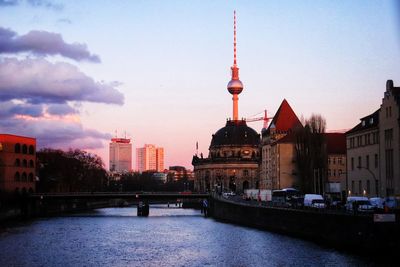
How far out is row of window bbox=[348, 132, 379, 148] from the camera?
8794 cm

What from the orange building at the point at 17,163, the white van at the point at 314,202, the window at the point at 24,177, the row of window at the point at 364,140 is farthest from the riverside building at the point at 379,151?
the window at the point at 24,177

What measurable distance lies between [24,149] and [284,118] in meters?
62.1

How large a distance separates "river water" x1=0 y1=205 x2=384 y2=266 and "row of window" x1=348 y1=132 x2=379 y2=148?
17281 mm

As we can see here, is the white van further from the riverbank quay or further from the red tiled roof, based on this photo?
the red tiled roof

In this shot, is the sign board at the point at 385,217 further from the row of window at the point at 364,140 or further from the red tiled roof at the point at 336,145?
the red tiled roof at the point at 336,145

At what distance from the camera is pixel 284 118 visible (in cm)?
17438

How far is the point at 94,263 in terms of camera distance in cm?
5903

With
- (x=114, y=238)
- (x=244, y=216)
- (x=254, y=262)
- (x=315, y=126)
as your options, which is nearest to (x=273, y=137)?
(x=315, y=126)

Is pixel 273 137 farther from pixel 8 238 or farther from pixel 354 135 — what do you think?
pixel 8 238

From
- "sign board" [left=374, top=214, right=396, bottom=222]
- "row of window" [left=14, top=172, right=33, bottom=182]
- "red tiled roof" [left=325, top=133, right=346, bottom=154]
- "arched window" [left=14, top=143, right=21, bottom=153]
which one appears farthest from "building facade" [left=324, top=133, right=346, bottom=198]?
"sign board" [left=374, top=214, right=396, bottom=222]

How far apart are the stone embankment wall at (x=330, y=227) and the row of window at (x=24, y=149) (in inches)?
2292

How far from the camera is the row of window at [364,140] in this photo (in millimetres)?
87938

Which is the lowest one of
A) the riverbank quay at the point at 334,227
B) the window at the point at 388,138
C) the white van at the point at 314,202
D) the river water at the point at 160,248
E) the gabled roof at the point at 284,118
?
the river water at the point at 160,248

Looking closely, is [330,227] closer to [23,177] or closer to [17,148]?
[17,148]
